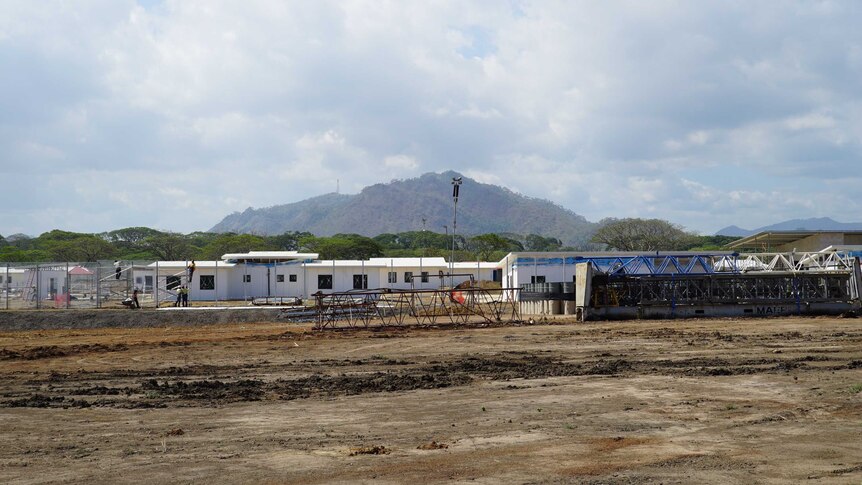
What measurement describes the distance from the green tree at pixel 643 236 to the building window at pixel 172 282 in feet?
212

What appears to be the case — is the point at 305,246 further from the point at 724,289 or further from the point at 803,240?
the point at 724,289

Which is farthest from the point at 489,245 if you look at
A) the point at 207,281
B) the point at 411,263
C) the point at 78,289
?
the point at 78,289

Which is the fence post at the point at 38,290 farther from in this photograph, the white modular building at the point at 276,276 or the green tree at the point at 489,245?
the green tree at the point at 489,245

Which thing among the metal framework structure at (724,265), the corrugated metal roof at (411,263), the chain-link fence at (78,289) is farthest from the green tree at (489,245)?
the metal framework structure at (724,265)

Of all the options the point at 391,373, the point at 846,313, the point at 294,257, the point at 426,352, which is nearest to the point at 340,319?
the point at 426,352

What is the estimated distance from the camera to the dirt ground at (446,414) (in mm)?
9039

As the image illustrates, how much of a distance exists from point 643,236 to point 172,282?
7089cm

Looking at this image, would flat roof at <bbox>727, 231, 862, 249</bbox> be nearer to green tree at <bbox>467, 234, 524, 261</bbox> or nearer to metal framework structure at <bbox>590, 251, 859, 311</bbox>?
green tree at <bbox>467, 234, 524, 261</bbox>

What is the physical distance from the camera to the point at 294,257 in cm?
6650

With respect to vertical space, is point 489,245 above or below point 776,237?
above

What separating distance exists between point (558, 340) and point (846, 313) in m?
17.2

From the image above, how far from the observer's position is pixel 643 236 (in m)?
109

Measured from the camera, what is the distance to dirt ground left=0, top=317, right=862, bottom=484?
9.04m

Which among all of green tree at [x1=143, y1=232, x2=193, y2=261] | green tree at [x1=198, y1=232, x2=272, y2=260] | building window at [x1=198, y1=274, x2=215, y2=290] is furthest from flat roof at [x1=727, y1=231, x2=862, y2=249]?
green tree at [x1=143, y1=232, x2=193, y2=261]
